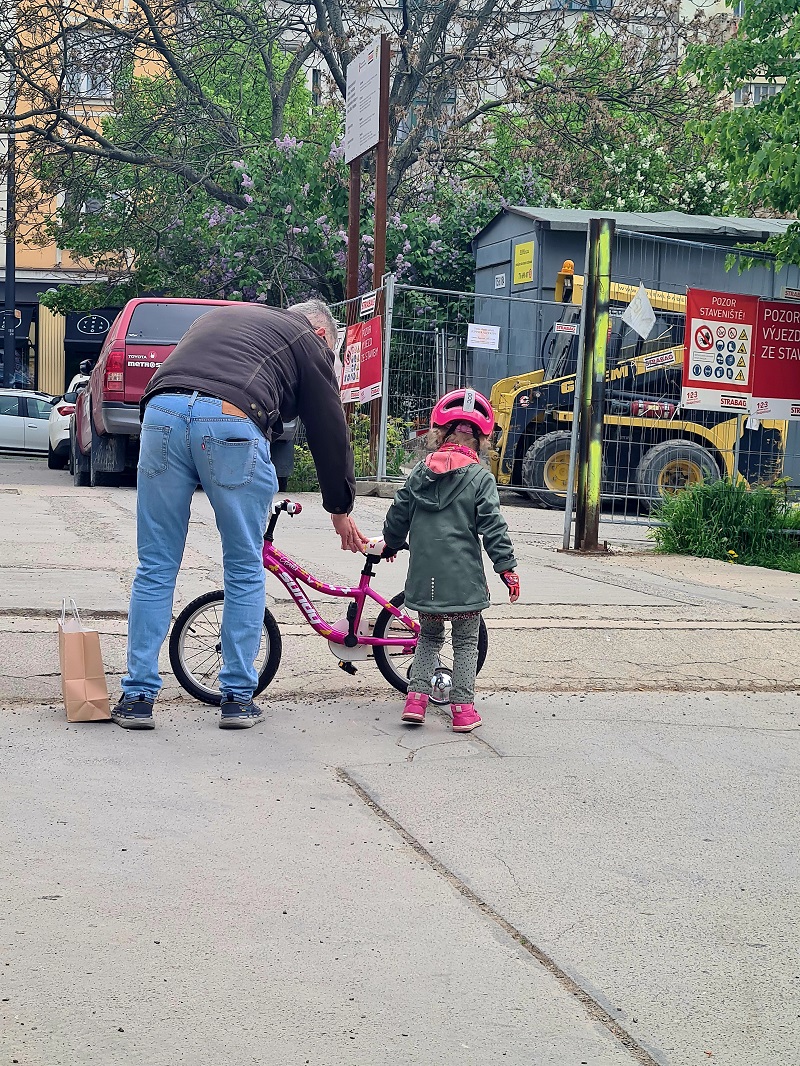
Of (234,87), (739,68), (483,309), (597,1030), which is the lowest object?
(597,1030)

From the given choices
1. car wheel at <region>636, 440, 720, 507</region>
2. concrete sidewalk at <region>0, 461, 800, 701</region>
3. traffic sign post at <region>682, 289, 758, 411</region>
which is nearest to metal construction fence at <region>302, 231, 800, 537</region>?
car wheel at <region>636, 440, 720, 507</region>

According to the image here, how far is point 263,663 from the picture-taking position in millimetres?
5621

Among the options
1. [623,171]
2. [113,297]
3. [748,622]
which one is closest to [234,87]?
[113,297]

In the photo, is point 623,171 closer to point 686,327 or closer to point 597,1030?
point 686,327

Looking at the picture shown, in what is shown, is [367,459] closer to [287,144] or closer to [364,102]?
[364,102]

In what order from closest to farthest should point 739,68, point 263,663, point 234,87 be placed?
point 263,663 → point 739,68 → point 234,87

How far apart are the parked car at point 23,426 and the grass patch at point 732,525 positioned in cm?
1755

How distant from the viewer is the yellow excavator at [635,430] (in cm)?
1252

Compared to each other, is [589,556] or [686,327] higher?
[686,327]

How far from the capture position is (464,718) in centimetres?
529

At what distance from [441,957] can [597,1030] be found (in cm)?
45

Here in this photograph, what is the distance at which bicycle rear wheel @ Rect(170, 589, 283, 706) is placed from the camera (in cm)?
545

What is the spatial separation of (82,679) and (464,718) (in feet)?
4.65

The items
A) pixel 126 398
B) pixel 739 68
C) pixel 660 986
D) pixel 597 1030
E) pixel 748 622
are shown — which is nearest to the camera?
pixel 597 1030
